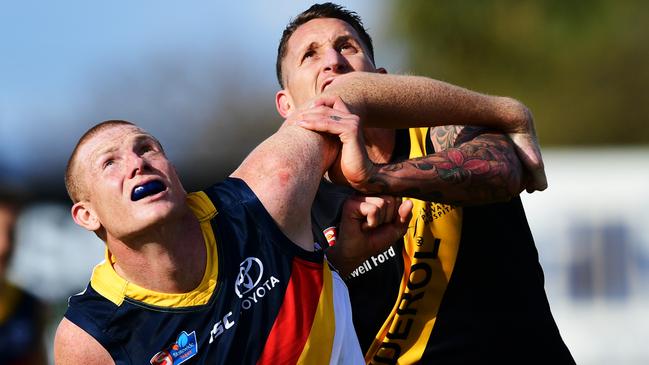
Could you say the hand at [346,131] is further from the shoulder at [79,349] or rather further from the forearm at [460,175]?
the shoulder at [79,349]

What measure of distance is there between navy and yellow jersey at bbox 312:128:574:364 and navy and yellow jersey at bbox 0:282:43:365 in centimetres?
479

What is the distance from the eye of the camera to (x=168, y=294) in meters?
4.00

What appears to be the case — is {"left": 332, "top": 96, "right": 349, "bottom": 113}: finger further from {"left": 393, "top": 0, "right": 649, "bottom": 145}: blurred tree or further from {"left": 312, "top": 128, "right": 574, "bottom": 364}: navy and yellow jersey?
{"left": 393, "top": 0, "right": 649, "bottom": 145}: blurred tree

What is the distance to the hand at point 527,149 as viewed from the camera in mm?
4738

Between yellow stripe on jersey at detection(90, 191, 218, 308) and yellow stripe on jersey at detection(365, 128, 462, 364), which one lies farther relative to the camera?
yellow stripe on jersey at detection(365, 128, 462, 364)

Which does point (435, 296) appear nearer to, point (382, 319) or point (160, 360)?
point (382, 319)

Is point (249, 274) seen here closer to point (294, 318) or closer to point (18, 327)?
point (294, 318)

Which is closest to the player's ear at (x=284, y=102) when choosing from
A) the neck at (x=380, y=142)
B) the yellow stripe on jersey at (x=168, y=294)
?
the neck at (x=380, y=142)

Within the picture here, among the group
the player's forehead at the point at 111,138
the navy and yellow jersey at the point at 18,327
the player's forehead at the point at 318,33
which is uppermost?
the player's forehead at the point at 318,33

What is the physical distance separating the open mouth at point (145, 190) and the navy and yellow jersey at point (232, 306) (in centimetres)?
23

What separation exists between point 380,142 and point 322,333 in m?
1.24

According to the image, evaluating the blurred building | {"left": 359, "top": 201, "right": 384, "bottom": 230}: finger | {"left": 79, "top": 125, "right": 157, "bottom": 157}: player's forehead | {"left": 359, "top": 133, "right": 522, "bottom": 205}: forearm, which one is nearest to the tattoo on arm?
{"left": 359, "top": 133, "right": 522, "bottom": 205}: forearm

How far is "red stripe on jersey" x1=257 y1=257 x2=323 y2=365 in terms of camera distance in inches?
159

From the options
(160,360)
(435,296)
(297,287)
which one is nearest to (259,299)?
(297,287)
